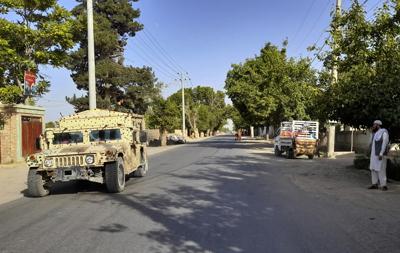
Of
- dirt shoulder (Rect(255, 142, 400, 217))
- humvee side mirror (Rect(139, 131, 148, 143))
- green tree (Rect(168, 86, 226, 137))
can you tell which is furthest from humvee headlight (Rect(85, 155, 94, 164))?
green tree (Rect(168, 86, 226, 137))

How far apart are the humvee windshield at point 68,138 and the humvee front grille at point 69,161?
2076 millimetres

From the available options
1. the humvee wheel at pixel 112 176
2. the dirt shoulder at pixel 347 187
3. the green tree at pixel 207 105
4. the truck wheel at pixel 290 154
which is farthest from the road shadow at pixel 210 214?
the green tree at pixel 207 105

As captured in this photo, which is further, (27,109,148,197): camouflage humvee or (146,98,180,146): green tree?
(146,98,180,146): green tree

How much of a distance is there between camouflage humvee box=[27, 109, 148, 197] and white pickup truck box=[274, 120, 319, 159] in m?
12.8

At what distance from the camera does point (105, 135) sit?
15.6 m

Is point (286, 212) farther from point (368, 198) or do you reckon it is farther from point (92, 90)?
point (92, 90)

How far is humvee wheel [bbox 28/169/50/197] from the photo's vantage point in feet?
44.2

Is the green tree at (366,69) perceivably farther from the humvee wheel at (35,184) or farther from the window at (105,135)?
the humvee wheel at (35,184)

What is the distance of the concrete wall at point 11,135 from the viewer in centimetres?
2669

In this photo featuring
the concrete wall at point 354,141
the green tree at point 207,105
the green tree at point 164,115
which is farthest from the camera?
the green tree at point 207,105

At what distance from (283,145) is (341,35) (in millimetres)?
11881

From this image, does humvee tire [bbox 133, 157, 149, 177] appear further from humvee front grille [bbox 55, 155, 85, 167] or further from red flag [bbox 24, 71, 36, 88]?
red flag [bbox 24, 71, 36, 88]

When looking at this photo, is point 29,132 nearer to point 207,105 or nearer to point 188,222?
point 188,222

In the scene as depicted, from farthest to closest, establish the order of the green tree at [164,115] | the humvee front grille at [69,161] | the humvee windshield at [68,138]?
1. the green tree at [164,115]
2. the humvee windshield at [68,138]
3. the humvee front grille at [69,161]
